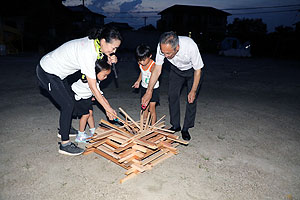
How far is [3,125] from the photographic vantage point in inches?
187

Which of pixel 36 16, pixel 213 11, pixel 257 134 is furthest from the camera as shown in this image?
A: pixel 213 11

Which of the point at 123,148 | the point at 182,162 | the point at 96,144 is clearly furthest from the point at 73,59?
the point at 182,162

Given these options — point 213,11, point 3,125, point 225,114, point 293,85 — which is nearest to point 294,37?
point 293,85

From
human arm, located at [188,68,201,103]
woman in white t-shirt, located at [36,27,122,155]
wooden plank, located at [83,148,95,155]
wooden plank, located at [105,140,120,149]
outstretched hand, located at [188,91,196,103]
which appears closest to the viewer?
woman in white t-shirt, located at [36,27,122,155]

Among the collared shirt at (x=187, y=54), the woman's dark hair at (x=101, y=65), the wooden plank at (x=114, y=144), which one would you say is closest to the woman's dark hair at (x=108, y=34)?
the woman's dark hair at (x=101, y=65)

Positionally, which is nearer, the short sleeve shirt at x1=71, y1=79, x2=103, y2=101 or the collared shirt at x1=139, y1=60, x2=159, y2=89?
the short sleeve shirt at x1=71, y1=79, x2=103, y2=101

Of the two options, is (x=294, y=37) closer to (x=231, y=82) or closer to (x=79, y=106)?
(x=231, y=82)

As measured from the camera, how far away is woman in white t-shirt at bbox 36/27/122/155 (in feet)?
9.53

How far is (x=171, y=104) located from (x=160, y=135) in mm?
763

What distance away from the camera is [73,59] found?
3121 millimetres

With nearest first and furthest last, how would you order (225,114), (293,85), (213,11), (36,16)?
(225,114) → (293,85) → (36,16) → (213,11)

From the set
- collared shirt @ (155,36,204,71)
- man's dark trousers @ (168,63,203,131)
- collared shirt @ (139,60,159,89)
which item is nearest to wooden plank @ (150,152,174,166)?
man's dark trousers @ (168,63,203,131)

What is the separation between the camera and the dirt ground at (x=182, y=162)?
2.83m

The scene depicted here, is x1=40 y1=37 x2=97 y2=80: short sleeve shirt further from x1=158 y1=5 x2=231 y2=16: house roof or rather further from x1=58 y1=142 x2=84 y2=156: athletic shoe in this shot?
x1=158 y1=5 x2=231 y2=16: house roof
